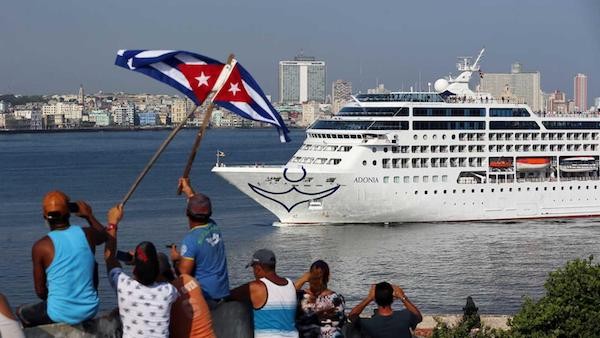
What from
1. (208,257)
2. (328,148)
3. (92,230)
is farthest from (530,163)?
(92,230)

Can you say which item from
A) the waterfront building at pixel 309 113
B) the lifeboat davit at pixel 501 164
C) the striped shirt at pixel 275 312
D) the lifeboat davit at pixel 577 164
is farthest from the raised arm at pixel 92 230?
the waterfront building at pixel 309 113

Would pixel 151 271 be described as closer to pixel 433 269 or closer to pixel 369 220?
pixel 433 269

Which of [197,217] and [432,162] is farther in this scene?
[432,162]

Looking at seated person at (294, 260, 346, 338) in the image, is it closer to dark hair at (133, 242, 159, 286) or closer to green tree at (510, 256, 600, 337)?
dark hair at (133, 242, 159, 286)

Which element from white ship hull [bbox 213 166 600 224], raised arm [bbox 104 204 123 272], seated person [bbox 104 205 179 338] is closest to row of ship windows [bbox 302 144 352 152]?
white ship hull [bbox 213 166 600 224]

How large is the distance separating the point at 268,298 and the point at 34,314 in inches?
47.2

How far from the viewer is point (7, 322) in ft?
17.5

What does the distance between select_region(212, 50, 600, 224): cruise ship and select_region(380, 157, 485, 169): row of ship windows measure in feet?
0.10

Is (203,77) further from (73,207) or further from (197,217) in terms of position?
(73,207)

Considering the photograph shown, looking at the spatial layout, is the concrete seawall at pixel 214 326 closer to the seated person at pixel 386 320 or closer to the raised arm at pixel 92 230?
the seated person at pixel 386 320

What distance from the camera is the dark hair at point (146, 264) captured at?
18.5 feet

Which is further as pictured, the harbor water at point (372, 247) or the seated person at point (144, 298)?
the harbor water at point (372, 247)

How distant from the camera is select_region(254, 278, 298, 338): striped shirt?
6.37 metres

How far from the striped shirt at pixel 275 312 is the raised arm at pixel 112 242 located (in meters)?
0.79
